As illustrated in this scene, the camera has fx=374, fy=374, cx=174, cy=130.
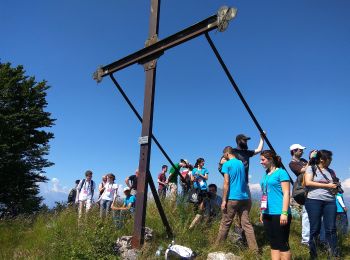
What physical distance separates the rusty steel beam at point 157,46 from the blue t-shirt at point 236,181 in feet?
6.94

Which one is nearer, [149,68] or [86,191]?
[149,68]

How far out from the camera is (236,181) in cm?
598

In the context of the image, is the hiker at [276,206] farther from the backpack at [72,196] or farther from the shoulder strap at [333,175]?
the backpack at [72,196]

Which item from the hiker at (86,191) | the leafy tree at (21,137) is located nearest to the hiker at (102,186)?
the hiker at (86,191)

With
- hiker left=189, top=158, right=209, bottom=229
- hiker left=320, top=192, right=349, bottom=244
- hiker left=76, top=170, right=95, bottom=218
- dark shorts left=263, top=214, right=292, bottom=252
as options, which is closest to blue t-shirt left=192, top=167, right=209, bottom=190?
hiker left=189, top=158, right=209, bottom=229

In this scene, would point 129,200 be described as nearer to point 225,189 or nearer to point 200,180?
point 200,180

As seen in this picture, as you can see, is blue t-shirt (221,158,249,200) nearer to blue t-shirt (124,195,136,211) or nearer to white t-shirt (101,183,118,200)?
blue t-shirt (124,195,136,211)

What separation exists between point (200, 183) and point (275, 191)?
3.68 meters

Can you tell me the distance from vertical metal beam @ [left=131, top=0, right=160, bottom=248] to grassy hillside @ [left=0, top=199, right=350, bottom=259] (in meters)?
0.28

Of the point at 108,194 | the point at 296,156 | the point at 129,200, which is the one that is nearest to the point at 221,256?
the point at 296,156

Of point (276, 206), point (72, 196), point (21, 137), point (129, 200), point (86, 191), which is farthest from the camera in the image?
point (21, 137)

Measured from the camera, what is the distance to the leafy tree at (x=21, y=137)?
70.5 feet

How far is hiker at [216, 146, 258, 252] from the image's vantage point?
5.82 meters

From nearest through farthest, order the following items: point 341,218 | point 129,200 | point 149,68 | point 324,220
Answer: point 324,220, point 149,68, point 341,218, point 129,200
